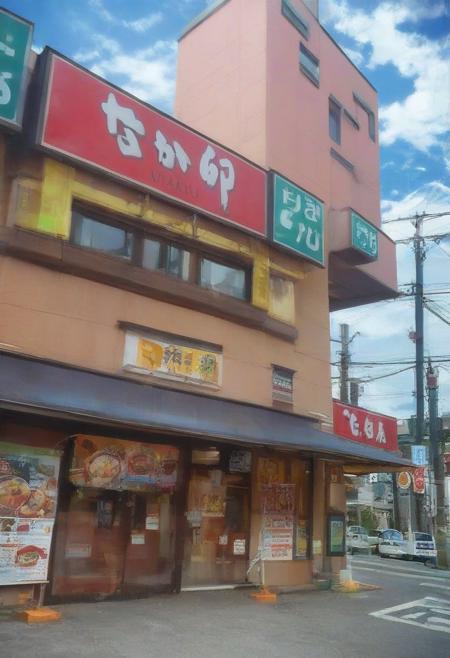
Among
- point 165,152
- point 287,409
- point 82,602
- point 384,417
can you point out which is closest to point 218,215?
point 165,152

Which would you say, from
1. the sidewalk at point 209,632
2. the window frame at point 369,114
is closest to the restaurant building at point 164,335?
the sidewalk at point 209,632

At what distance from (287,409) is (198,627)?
222 inches

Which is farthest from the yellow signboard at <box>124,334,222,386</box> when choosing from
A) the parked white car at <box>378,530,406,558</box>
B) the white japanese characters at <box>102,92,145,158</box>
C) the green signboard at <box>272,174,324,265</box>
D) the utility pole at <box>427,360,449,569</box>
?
the parked white car at <box>378,530,406,558</box>

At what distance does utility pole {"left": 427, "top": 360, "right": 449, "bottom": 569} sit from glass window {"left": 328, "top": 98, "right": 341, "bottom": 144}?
16.3 metres

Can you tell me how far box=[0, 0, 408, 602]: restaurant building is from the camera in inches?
341

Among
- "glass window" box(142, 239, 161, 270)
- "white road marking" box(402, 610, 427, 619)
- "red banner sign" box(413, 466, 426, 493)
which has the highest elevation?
"glass window" box(142, 239, 161, 270)

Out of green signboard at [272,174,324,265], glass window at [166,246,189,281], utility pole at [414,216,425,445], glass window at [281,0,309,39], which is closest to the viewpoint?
glass window at [166,246,189,281]

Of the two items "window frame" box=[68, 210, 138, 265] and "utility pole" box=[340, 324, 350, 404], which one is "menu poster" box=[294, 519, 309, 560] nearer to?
"window frame" box=[68, 210, 138, 265]

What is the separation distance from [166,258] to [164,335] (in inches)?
62.5

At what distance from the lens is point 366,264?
631 inches

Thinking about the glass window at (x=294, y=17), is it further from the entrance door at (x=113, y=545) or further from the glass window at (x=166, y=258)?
the entrance door at (x=113, y=545)

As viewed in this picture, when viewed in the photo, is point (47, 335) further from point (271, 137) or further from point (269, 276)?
point (271, 137)

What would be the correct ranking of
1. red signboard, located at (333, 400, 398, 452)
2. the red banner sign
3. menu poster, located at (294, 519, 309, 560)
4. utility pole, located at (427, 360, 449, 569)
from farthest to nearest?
the red banner sign → utility pole, located at (427, 360, 449, 569) → red signboard, located at (333, 400, 398, 452) → menu poster, located at (294, 519, 309, 560)

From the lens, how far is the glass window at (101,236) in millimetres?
9828
